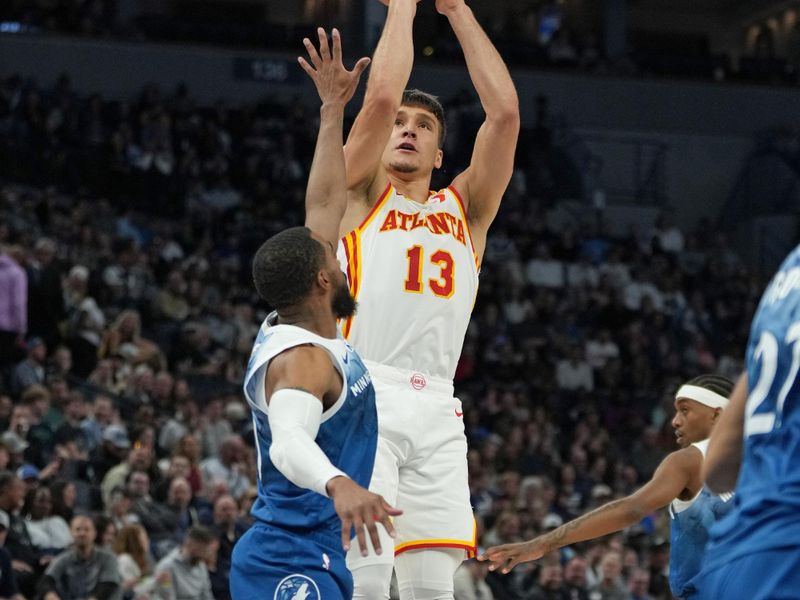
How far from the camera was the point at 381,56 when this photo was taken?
237 inches

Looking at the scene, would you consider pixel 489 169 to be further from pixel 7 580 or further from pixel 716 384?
pixel 7 580

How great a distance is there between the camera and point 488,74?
247 inches

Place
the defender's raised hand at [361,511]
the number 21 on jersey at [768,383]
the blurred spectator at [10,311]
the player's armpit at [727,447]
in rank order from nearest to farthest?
the number 21 on jersey at [768,383] → the player's armpit at [727,447] → the defender's raised hand at [361,511] → the blurred spectator at [10,311]

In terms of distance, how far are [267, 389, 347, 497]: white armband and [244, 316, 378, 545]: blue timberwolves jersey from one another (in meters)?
0.18

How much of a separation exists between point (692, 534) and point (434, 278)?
153cm

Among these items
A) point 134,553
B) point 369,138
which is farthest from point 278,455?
point 134,553

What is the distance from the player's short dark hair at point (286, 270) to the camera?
460 centimetres

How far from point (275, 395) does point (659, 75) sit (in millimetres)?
25639

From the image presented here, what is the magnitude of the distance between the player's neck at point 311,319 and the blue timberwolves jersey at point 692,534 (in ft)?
6.56

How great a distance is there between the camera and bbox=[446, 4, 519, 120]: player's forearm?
6.23 meters

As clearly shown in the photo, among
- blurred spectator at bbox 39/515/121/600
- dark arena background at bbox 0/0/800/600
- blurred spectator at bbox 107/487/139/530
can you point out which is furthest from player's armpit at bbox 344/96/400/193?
blurred spectator at bbox 107/487/139/530

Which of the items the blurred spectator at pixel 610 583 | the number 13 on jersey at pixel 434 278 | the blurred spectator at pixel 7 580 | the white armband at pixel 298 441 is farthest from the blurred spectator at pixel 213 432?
the white armband at pixel 298 441

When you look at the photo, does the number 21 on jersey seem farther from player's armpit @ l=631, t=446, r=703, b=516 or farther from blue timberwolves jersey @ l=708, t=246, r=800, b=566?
player's armpit @ l=631, t=446, r=703, b=516

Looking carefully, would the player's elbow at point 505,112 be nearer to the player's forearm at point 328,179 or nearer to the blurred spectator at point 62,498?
the player's forearm at point 328,179
